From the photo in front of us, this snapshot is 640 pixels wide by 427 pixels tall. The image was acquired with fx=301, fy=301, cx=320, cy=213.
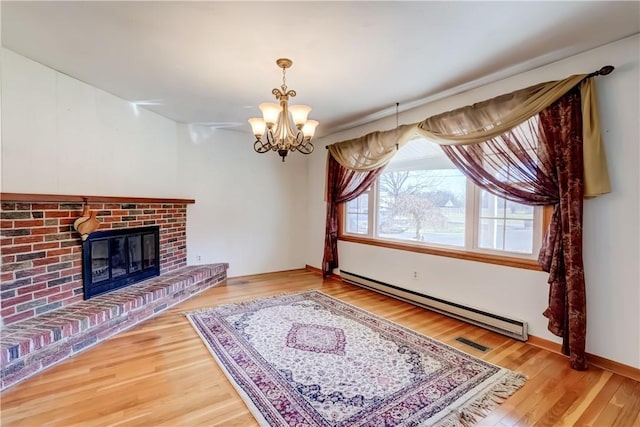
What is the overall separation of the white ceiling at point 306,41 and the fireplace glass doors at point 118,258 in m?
1.61

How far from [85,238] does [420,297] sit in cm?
361

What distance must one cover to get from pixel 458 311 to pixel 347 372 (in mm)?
1583

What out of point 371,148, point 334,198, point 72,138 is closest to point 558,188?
point 371,148

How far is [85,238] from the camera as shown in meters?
2.92

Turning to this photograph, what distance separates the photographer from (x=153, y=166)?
402 cm

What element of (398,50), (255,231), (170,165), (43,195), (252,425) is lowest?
(252,425)

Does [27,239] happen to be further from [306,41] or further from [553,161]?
[553,161]

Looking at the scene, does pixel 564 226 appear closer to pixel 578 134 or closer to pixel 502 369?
pixel 578 134

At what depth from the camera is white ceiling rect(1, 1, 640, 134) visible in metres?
1.88

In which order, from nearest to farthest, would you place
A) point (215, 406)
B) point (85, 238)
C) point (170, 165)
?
point (215, 406) → point (85, 238) → point (170, 165)

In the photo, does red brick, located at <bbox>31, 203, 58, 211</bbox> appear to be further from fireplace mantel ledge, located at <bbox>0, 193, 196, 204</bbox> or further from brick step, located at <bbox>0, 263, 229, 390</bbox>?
brick step, located at <bbox>0, 263, 229, 390</bbox>

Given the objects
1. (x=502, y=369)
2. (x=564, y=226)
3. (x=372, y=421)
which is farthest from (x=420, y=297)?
(x=372, y=421)

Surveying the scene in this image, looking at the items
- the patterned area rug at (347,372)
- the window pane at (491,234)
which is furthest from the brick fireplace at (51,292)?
the window pane at (491,234)

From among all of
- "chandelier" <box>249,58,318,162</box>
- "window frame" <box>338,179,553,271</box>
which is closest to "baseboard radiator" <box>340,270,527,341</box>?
"window frame" <box>338,179,553,271</box>
